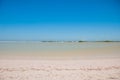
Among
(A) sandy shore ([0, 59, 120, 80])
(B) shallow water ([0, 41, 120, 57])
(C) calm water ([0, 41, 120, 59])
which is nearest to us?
(A) sandy shore ([0, 59, 120, 80])

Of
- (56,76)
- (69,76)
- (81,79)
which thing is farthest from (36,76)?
(81,79)

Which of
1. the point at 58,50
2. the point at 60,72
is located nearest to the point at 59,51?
the point at 58,50

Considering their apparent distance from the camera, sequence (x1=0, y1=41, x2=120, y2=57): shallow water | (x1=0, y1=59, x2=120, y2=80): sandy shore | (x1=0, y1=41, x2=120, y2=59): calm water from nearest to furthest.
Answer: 1. (x1=0, y1=59, x2=120, y2=80): sandy shore
2. (x1=0, y1=41, x2=120, y2=57): shallow water
3. (x1=0, y1=41, x2=120, y2=59): calm water

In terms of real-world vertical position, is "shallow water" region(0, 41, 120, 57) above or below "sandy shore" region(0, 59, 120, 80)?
above

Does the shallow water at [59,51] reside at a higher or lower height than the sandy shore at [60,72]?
higher

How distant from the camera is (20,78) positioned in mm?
5074

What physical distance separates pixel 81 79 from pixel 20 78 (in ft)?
6.25

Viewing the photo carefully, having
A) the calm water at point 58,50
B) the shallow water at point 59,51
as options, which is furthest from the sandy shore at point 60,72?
the calm water at point 58,50

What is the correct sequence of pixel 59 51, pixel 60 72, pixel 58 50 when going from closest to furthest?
1. pixel 60 72
2. pixel 59 51
3. pixel 58 50

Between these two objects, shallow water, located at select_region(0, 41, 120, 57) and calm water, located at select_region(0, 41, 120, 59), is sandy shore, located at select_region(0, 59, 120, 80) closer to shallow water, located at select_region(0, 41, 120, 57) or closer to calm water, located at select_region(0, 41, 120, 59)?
shallow water, located at select_region(0, 41, 120, 57)

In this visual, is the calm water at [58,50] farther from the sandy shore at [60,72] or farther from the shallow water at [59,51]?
the sandy shore at [60,72]

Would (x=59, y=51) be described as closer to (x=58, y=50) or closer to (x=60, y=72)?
(x=58, y=50)

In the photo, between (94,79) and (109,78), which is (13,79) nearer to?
(94,79)

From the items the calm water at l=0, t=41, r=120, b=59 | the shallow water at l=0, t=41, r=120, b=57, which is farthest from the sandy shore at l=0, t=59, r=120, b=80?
the calm water at l=0, t=41, r=120, b=59
